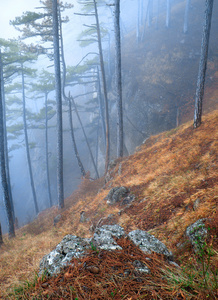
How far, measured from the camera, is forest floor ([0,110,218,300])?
1.55 metres

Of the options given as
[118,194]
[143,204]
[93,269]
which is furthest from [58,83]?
[93,269]

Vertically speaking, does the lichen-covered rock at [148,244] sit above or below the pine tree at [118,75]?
below

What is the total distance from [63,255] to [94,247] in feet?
1.26

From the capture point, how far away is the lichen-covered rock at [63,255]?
1.90 m

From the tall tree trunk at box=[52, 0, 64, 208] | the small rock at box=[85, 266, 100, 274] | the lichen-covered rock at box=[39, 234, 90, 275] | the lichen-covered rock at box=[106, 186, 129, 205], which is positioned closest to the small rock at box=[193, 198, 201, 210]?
the lichen-covered rock at box=[39, 234, 90, 275]

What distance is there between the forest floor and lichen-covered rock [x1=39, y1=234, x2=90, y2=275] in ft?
0.41

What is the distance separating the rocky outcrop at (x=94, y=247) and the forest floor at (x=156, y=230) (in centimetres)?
12

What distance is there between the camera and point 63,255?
2.09 m

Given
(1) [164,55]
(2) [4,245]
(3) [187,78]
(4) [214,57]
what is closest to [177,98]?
(3) [187,78]

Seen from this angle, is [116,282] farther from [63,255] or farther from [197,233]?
[197,233]

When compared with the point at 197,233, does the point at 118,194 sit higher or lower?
lower

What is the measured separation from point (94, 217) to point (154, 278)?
6462 mm

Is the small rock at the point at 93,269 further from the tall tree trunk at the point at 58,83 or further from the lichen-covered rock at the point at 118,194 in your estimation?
the tall tree trunk at the point at 58,83

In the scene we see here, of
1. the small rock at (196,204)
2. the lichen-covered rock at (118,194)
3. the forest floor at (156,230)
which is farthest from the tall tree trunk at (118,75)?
the small rock at (196,204)
